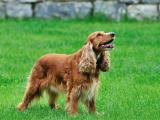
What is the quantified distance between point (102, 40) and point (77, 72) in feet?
1.68

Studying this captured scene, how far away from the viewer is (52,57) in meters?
9.47

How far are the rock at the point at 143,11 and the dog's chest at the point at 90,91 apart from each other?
38.5ft

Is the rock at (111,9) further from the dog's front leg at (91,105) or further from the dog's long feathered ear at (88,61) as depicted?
the dog's long feathered ear at (88,61)

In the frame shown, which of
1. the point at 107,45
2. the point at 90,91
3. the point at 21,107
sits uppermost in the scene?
the point at 107,45

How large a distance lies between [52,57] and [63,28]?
9471 millimetres

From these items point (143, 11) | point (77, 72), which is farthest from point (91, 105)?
point (143, 11)

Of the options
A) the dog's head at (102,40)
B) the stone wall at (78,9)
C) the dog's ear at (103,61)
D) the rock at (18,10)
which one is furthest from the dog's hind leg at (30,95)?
the rock at (18,10)

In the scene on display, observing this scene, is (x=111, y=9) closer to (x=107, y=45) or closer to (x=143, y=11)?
(x=143, y=11)

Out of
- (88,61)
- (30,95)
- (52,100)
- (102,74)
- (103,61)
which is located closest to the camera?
(88,61)

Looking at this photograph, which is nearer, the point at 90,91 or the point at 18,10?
the point at 90,91

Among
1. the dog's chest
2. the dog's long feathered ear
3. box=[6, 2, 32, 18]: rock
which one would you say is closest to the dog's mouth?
the dog's long feathered ear

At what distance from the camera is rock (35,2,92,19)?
2064cm

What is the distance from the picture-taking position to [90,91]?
9.03 m

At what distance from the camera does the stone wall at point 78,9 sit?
2061 cm
